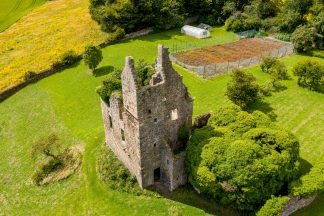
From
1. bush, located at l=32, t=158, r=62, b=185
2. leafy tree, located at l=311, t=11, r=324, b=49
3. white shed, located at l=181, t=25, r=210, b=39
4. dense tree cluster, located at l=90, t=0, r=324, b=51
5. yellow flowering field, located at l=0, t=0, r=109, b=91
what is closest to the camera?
bush, located at l=32, t=158, r=62, b=185

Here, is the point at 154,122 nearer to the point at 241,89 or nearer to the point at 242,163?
the point at 242,163

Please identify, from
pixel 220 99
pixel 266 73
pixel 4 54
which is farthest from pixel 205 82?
pixel 4 54

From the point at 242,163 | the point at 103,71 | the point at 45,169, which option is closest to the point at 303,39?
the point at 103,71

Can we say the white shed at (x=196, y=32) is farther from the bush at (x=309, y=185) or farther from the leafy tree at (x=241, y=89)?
the bush at (x=309, y=185)

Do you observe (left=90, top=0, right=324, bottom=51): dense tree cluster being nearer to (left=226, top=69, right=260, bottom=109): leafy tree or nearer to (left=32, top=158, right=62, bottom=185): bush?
(left=226, top=69, right=260, bottom=109): leafy tree

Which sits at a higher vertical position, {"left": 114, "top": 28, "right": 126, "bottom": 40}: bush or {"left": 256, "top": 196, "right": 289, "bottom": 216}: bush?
{"left": 114, "top": 28, "right": 126, "bottom": 40}: bush

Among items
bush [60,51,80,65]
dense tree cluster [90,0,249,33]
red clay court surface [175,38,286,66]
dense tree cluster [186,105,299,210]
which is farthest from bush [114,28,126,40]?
dense tree cluster [186,105,299,210]

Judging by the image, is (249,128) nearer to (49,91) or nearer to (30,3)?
(49,91)
